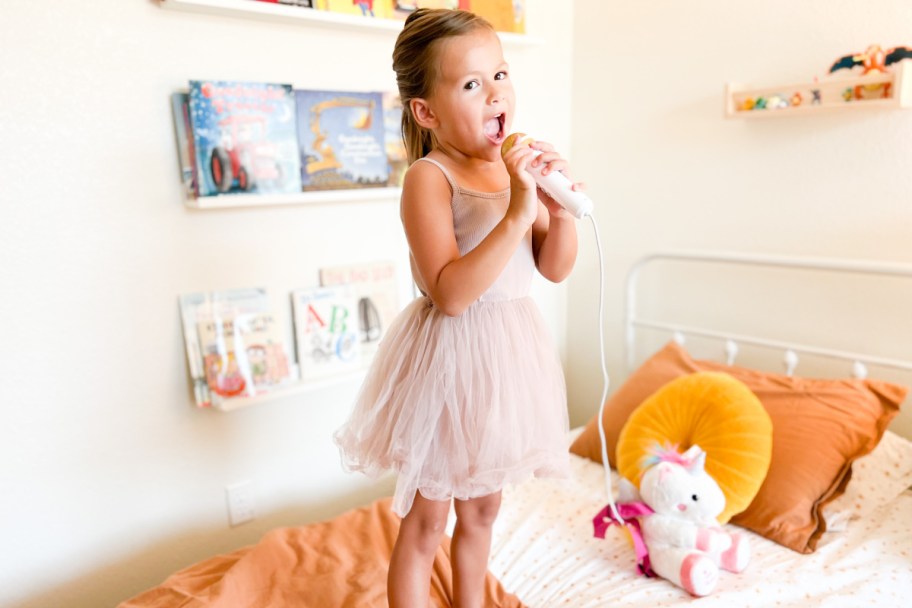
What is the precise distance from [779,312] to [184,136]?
1540 millimetres

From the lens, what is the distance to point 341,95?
1.73 metres

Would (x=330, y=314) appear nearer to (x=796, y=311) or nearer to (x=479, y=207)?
(x=479, y=207)

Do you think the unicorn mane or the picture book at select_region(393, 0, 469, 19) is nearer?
the unicorn mane

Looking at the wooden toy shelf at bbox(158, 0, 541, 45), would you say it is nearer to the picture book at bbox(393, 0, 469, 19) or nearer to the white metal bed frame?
the picture book at bbox(393, 0, 469, 19)

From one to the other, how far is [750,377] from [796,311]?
0.27m

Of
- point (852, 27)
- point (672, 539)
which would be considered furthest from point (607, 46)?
point (672, 539)

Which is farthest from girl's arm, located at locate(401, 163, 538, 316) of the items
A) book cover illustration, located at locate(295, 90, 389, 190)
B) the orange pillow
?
the orange pillow

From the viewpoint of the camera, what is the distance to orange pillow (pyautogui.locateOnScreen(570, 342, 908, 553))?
144 centimetres

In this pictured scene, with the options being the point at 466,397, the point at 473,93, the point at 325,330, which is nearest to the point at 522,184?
the point at 473,93

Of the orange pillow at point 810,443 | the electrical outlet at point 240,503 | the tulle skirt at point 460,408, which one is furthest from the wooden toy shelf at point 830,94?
the electrical outlet at point 240,503

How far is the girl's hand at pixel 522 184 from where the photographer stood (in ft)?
3.13

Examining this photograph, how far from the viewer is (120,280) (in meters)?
1.49

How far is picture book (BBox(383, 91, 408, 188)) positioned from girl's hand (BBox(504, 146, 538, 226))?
0.91 metres

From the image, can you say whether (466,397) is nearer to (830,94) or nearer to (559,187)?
(559,187)
